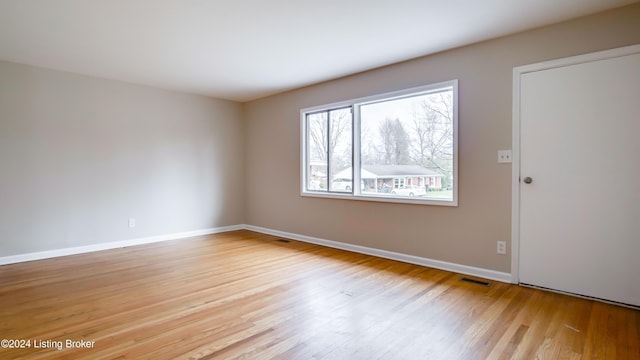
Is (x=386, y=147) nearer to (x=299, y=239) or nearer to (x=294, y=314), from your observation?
(x=299, y=239)

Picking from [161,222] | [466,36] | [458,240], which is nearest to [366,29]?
[466,36]

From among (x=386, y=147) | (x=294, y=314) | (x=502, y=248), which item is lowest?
(x=294, y=314)

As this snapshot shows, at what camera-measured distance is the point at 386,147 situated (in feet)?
13.4

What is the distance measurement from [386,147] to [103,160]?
3.82 meters

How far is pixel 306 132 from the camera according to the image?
5074 mm

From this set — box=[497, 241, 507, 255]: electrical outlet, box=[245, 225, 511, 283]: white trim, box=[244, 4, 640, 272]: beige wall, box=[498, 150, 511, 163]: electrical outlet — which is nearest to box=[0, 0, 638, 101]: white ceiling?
box=[244, 4, 640, 272]: beige wall

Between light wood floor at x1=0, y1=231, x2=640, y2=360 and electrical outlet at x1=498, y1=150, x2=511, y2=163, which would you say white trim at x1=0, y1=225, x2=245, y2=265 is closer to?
light wood floor at x1=0, y1=231, x2=640, y2=360

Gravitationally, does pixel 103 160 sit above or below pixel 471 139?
below

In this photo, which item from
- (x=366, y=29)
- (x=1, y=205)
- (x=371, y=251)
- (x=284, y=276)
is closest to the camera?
(x=366, y=29)

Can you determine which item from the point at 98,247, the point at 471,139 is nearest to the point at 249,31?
the point at 471,139

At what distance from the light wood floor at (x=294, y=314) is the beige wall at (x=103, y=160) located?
72 centimetres

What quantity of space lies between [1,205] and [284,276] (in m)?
3.42

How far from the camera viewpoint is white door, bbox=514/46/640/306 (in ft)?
8.16

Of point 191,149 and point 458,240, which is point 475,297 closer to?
point 458,240
